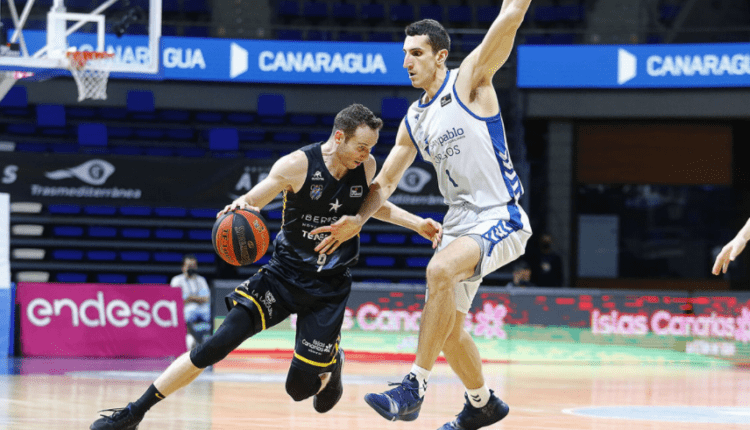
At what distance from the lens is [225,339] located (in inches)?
196

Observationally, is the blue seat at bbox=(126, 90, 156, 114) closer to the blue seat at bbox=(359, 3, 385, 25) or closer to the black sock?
the blue seat at bbox=(359, 3, 385, 25)

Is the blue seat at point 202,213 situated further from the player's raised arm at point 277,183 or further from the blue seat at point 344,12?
the player's raised arm at point 277,183

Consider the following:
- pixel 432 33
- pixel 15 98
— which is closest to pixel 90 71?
pixel 15 98

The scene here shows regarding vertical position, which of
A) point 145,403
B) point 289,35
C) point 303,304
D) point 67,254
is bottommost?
point 67,254

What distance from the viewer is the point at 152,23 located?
1100 cm

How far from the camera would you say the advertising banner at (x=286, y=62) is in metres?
15.8

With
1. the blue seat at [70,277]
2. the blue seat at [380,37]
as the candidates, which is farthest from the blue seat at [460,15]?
the blue seat at [70,277]

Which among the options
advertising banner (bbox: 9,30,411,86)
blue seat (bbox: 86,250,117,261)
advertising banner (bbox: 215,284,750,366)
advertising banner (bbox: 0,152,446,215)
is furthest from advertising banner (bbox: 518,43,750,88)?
blue seat (bbox: 86,250,117,261)

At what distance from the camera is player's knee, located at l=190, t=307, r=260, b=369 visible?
4918 millimetres

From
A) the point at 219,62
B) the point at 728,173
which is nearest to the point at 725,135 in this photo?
the point at 728,173

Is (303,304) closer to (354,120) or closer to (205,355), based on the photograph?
(205,355)

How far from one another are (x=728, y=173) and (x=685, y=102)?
8.85ft

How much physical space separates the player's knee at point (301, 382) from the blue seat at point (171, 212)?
11.0 metres

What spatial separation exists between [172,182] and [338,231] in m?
9.97
